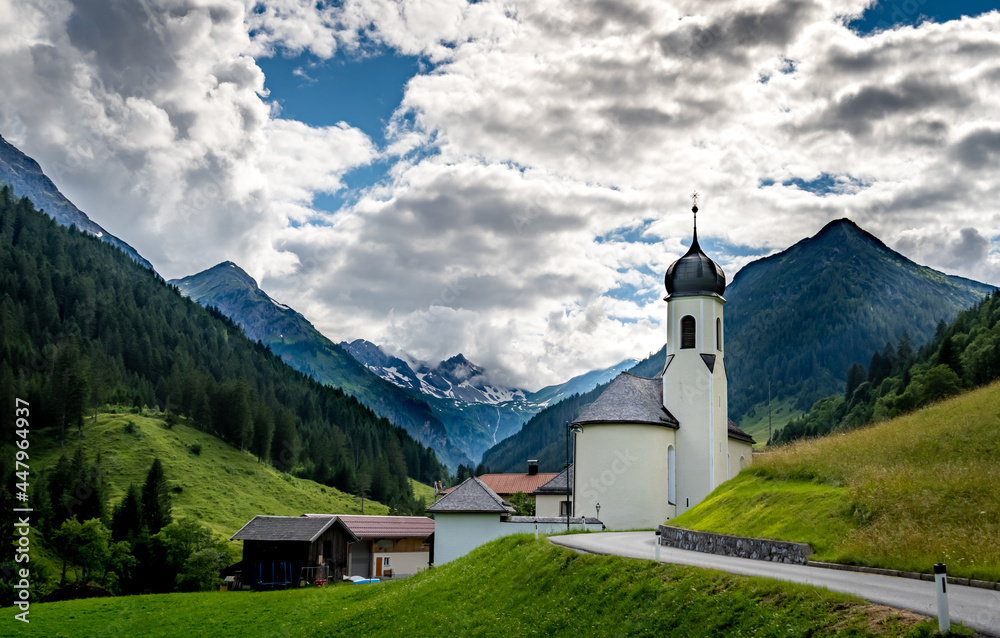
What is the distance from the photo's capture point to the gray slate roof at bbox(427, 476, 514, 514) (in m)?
49.8

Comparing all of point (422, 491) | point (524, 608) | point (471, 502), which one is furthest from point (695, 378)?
point (422, 491)

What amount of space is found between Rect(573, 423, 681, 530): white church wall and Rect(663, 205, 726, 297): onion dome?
32.3 ft

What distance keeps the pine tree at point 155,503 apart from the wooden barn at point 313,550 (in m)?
13.4

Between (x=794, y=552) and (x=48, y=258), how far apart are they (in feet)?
544

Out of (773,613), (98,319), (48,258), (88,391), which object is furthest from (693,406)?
(48,258)

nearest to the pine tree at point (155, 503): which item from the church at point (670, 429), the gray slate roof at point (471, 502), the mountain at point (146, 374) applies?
the mountain at point (146, 374)

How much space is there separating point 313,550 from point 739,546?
139 feet

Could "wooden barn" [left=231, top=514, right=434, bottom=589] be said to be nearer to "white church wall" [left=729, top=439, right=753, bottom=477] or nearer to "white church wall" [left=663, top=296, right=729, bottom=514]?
"white church wall" [left=663, top=296, right=729, bottom=514]

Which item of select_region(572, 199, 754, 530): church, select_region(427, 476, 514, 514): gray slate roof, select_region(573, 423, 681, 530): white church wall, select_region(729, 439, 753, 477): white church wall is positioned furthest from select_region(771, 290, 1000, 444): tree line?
select_region(427, 476, 514, 514): gray slate roof

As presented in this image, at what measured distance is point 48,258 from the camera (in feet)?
504

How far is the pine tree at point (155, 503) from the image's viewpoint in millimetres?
68375

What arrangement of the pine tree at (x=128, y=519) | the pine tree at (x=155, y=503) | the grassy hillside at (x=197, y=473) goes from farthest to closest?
the grassy hillside at (x=197, y=473), the pine tree at (x=155, y=503), the pine tree at (x=128, y=519)

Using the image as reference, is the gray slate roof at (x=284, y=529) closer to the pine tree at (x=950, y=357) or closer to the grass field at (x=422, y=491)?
the pine tree at (x=950, y=357)

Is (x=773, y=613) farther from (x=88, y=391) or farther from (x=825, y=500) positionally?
(x=88, y=391)
